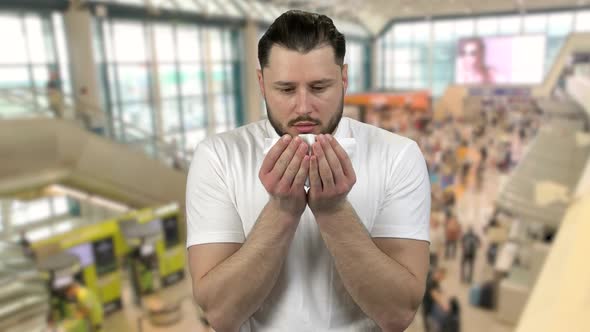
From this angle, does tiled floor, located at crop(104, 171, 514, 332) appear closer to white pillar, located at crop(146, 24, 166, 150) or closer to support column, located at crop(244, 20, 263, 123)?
white pillar, located at crop(146, 24, 166, 150)

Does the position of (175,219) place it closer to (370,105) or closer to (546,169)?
(546,169)

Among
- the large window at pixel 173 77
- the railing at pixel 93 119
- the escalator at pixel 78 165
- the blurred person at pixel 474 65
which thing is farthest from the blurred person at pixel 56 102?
the blurred person at pixel 474 65

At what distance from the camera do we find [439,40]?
43250mm

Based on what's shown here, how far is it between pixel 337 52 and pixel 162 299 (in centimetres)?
1135

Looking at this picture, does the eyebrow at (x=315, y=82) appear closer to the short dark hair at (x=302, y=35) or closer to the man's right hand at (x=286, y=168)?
the short dark hair at (x=302, y=35)

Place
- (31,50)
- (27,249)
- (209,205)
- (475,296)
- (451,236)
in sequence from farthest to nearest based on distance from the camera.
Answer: (31,50) < (451,236) < (475,296) < (27,249) < (209,205)

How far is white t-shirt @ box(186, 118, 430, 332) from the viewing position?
5.59 ft

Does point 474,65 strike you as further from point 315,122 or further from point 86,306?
point 315,122

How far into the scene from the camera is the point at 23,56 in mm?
13836

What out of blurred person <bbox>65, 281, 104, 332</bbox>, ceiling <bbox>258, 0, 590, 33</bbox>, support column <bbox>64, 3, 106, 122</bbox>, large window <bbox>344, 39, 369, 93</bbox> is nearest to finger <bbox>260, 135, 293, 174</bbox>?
blurred person <bbox>65, 281, 104, 332</bbox>

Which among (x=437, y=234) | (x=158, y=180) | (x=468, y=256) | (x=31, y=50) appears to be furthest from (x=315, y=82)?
(x=31, y=50)

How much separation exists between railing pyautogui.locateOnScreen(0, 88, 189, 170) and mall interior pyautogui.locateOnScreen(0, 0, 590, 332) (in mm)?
39

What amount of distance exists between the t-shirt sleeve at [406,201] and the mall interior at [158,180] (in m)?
0.44

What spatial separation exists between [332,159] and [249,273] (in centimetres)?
44
